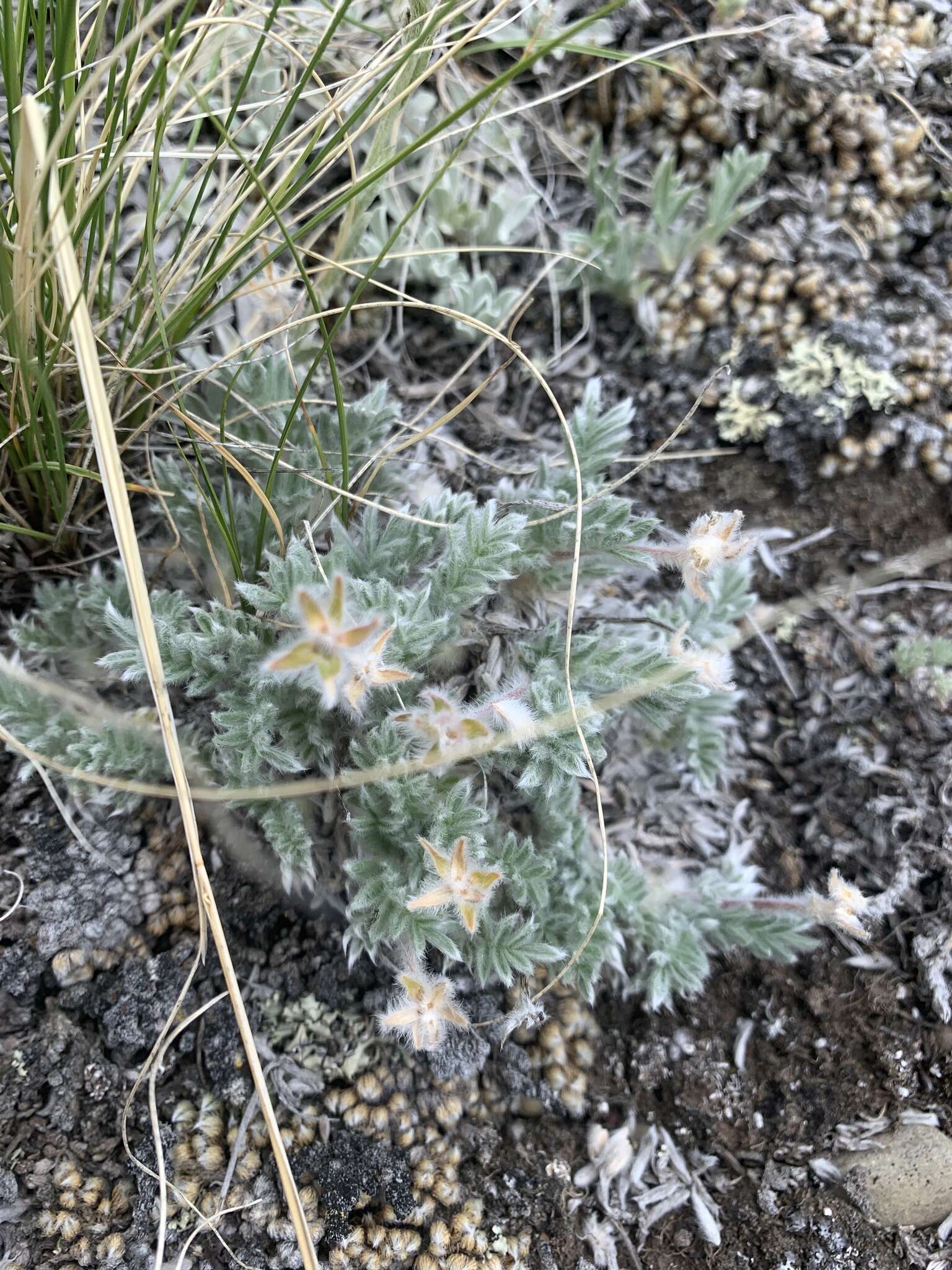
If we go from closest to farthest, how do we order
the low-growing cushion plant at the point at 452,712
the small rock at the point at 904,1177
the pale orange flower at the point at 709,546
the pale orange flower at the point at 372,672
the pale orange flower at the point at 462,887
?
the pale orange flower at the point at 372,672 < the pale orange flower at the point at 462,887 < the pale orange flower at the point at 709,546 < the low-growing cushion plant at the point at 452,712 < the small rock at the point at 904,1177

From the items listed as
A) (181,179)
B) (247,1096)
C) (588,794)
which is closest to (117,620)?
(247,1096)

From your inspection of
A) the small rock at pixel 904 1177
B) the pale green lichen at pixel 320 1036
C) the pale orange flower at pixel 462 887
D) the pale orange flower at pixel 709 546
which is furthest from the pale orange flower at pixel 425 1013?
the small rock at pixel 904 1177

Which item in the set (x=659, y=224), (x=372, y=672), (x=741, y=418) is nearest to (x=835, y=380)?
(x=741, y=418)

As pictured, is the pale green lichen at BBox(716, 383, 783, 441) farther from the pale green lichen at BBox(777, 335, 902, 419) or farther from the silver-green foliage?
the silver-green foliage

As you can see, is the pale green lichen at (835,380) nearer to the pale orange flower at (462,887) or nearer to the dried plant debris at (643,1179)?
the pale orange flower at (462,887)

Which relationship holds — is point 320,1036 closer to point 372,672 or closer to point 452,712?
point 452,712
